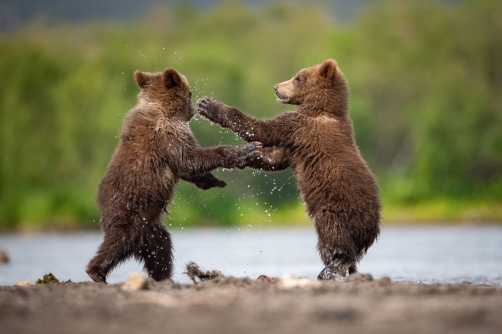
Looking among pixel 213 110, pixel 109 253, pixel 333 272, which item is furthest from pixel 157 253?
pixel 333 272

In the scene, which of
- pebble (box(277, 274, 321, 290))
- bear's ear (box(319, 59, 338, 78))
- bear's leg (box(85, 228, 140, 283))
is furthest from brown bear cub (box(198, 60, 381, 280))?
bear's leg (box(85, 228, 140, 283))

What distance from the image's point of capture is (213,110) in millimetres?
9141

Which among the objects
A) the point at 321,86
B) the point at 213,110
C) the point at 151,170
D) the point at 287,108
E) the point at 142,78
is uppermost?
→ the point at 287,108

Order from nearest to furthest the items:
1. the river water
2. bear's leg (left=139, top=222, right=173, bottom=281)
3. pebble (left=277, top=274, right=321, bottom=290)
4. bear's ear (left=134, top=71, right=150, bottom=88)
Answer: pebble (left=277, top=274, right=321, bottom=290), bear's leg (left=139, top=222, right=173, bottom=281), bear's ear (left=134, top=71, right=150, bottom=88), the river water

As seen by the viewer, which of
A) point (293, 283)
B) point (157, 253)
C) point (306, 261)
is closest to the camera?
point (293, 283)

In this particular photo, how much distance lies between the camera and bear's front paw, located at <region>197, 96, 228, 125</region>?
9117mm

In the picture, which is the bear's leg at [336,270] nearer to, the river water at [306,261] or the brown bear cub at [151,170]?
the brown bear cub at [151,170]

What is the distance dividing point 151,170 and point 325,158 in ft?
Answer: 5.24

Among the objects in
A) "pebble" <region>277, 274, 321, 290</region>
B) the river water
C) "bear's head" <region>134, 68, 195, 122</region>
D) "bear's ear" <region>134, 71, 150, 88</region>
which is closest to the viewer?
"pebble" <region>277, 274, 321, 290</region>

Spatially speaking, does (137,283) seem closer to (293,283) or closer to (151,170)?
(293,283)

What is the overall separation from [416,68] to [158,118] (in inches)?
1671

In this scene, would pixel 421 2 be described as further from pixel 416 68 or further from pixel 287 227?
pixel 287 227

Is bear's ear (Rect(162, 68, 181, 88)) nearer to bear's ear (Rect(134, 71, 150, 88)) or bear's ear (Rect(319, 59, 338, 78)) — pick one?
bear's ear (Rect(134, 71, 150, 88))

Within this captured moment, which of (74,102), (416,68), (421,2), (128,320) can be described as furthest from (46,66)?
(128,320)
